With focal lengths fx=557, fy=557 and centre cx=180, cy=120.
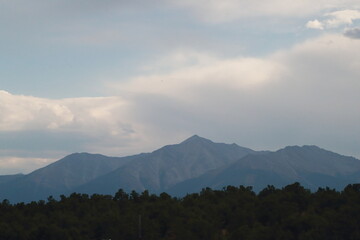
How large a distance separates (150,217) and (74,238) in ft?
67.9

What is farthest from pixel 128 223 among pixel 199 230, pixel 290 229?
pixel 290 229

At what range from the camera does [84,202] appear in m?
141

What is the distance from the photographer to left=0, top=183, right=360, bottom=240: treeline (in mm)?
105938

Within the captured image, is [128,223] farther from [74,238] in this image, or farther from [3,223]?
[3,223]

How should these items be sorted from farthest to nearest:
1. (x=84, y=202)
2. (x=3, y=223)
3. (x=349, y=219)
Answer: (x=84, y=202) < (x=3, y=223) < (x=349, y=219)

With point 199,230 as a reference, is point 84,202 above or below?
above

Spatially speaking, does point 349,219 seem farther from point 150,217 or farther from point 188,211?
point 150,217

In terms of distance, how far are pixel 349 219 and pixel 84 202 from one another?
6647 cm

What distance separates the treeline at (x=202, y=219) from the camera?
348 feet

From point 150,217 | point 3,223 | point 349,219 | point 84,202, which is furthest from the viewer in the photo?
point 84,202

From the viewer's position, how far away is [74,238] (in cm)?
11006

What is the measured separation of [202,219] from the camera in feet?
368

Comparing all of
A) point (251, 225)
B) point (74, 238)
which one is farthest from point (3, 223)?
point (251, 225)

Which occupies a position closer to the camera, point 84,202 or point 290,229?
point 290,229
